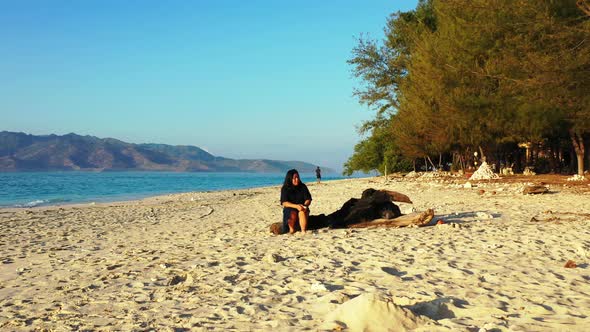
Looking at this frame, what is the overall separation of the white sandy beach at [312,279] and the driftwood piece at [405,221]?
379 mm

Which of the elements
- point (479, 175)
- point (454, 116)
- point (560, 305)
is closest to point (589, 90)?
point (454, 116)

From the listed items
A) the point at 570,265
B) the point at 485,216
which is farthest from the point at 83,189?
the point at 570,265

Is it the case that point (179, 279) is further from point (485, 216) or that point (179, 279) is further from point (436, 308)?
point (485, 216)

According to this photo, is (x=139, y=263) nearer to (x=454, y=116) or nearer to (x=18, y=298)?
(x=18, y=298)

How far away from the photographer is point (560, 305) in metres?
5.06

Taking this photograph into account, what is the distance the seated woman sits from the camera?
10961 millimetres

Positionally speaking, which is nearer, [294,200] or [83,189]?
[294,200]

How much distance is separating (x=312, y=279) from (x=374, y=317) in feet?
7.24

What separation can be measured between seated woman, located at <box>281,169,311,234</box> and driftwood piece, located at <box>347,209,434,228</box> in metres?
1.26

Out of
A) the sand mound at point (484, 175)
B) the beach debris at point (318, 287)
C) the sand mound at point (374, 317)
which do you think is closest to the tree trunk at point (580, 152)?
the sand mound at point (484, 175)

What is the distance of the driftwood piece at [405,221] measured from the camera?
1128 cm

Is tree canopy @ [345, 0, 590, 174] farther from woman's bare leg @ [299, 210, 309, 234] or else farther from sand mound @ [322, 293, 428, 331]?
sand mound @ [322, 293, 428, 331]

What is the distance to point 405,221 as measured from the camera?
11.4 meters

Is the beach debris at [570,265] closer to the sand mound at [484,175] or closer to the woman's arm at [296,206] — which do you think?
the woman's arm at [296,206]
